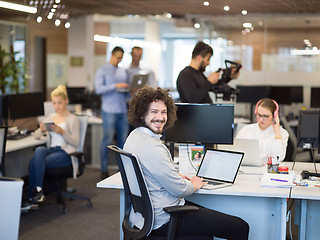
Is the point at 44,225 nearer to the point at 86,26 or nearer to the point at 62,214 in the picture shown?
the point at 62,214

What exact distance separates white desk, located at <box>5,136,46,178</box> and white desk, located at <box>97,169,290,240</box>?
2244 mm

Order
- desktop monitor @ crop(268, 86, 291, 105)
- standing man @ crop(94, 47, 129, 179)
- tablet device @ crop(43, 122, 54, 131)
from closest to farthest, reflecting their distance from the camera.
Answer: tablet device @ crop(43, 122, 54, 131), standing man @ crop(94, 47, 129, 179), desktop monitor @ crop(268, 86, 291, 105)

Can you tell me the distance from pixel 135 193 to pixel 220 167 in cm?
77

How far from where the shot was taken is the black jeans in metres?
2.94

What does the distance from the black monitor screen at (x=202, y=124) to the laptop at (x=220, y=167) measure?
0.40 metres

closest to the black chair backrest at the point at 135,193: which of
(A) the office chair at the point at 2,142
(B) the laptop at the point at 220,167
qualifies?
(B) the laptop at the point at 220,167

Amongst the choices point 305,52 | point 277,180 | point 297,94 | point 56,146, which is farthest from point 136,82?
point 305,52

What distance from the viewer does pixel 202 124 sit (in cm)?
390

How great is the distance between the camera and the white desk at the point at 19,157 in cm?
543

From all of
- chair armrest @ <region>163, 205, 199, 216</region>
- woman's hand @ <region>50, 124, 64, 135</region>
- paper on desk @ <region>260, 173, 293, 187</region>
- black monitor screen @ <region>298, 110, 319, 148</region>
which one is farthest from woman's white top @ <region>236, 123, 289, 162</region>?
woman's hand @ <region>50, 124, 64, 135</region>

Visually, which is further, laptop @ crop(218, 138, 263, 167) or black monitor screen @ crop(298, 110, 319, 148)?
laptop @ crop(218, 138, 263, 167)

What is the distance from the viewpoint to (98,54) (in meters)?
14.8

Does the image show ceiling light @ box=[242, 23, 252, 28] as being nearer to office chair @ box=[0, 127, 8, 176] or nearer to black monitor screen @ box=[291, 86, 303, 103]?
black monitor screen @ box=[291, 86, 303, 103]

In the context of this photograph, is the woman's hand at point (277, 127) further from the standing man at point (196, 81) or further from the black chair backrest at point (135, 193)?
the black chair backrest at point (135, 193)
